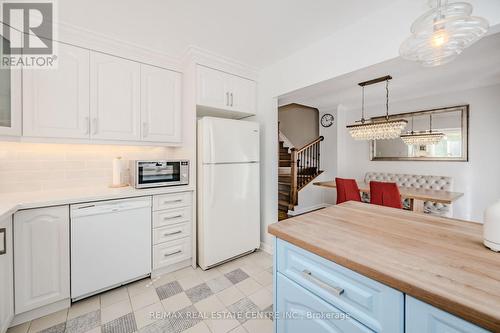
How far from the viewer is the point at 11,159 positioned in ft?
6.02

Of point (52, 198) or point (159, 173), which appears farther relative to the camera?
point (159, 173)

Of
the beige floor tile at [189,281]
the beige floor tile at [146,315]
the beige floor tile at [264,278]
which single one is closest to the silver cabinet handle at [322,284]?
the beige floor tile at [264,278]

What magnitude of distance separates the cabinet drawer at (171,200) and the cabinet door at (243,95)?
47.8 inches

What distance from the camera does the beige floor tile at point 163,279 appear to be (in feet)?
6.50

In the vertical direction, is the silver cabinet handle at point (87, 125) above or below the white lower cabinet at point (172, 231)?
above

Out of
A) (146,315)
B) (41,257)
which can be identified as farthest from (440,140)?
(41,257)

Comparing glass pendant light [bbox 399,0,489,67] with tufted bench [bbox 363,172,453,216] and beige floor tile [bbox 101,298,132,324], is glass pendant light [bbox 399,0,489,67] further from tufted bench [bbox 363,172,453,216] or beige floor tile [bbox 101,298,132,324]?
tufted bench [bbox 363,172,453,216]

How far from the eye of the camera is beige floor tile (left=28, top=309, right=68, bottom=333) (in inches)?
57.9

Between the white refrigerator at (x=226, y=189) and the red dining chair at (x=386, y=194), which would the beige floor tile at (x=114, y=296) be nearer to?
the white refrigerator at (x=226, y=189)

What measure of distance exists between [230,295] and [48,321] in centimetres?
138

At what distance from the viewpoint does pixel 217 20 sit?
5.71ft

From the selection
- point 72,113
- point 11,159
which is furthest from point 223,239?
point 11,159

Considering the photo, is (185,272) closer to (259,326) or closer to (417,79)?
(259,326)

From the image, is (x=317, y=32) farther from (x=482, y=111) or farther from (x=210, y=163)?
(x=482, y=111)
